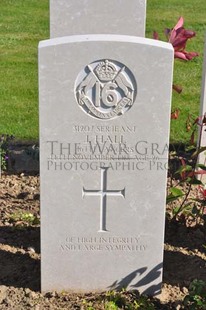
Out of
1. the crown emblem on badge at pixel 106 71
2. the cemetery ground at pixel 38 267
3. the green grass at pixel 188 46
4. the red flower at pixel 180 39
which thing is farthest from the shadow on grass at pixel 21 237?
the green grass at pixel 188 46

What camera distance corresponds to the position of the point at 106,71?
3.43 m

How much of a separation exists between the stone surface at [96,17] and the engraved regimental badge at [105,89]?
4.52 feet

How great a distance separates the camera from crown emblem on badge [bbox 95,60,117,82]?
11.2ft

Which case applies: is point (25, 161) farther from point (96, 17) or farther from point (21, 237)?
point (96, 17)

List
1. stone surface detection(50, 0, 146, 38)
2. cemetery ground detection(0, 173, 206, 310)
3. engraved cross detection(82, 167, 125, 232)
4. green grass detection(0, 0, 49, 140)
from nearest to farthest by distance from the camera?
engraved cross detection(82, 167, 125, 232) → cemetery ground detection(0, 173, 206, 310) → stone surface detection(50, 0, 146, 38) → green grass detection(0, 0, 49, 140)

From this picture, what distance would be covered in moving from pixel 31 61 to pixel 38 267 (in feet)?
18.3

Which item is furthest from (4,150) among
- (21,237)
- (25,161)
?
(21,237)

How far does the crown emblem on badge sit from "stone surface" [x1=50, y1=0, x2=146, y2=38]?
139cm

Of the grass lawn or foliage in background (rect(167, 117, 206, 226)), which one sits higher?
the grass lawn

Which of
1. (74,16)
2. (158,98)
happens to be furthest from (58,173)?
(74,16)

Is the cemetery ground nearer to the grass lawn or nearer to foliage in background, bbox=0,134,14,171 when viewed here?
foliage in background, bbox=0,134,14,171

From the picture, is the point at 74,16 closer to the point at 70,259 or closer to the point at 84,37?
the point at 84,37

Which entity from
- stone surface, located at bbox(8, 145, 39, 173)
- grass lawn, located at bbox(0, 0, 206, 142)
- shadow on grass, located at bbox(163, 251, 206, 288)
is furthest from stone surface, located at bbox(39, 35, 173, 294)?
grass lawn, located at bbox(0, 0, 206, 142)

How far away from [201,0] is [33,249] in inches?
429
